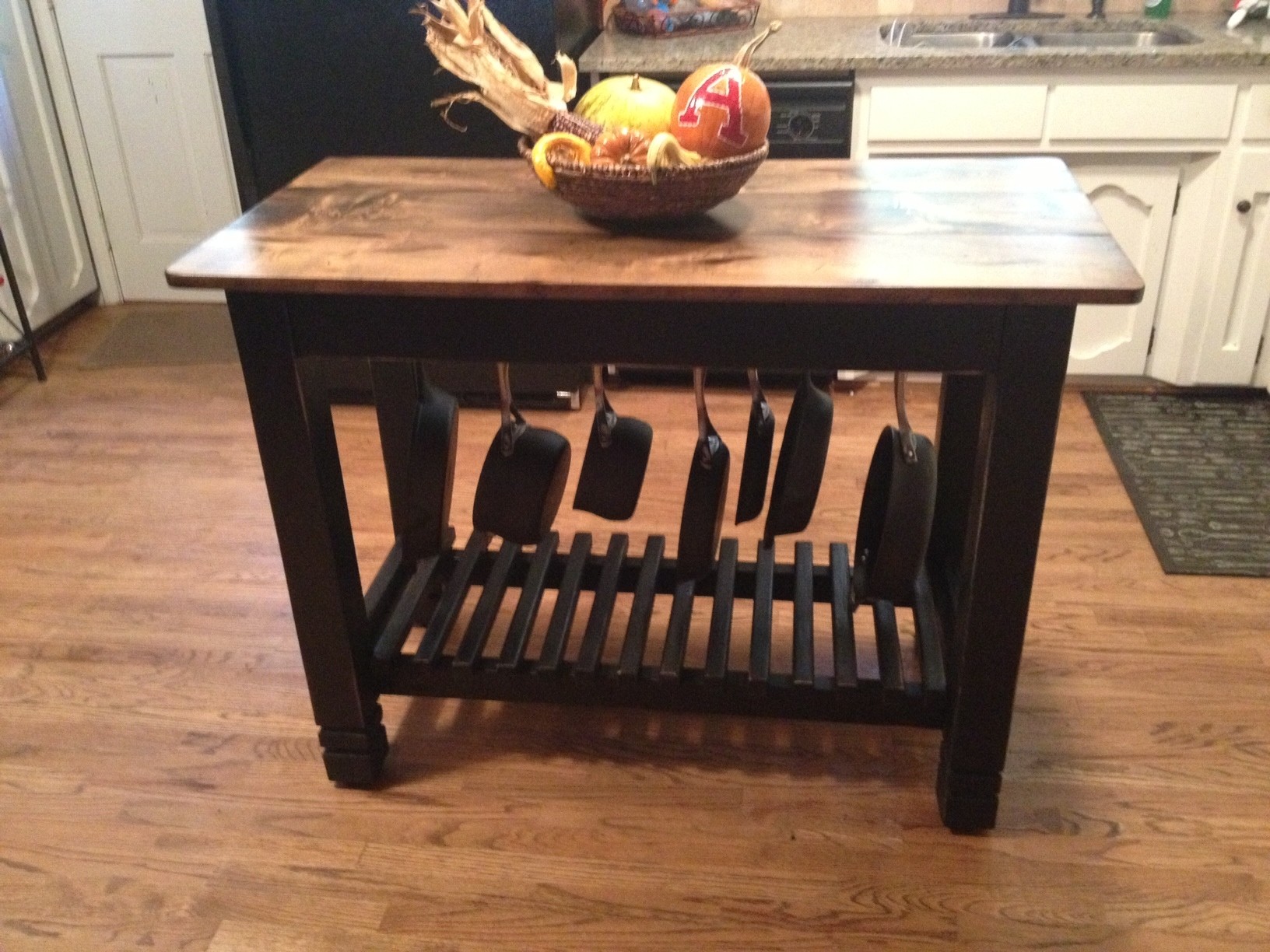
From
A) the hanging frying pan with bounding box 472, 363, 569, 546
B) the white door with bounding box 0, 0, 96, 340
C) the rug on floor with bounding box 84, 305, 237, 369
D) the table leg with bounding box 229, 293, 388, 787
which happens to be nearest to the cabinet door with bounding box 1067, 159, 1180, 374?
the hanging frying pan with bounding box 472, 363, 569, 546

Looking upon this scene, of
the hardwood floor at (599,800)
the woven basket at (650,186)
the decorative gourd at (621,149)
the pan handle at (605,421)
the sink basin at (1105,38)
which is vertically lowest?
the hardwood floor at (599,800)

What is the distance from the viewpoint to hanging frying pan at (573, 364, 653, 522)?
1.69 m

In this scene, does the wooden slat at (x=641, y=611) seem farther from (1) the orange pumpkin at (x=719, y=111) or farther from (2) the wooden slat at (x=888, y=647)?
(1) the orange pumpkin at (x=719, y=111)

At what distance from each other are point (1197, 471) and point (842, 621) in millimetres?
1258

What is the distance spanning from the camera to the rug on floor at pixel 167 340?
129 inches

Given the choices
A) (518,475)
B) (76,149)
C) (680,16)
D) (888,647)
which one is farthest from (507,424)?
(76,149)

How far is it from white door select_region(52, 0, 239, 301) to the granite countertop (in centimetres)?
137

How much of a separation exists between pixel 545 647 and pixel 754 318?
0.67 metres

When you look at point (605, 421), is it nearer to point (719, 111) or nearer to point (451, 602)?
point (451, 602)

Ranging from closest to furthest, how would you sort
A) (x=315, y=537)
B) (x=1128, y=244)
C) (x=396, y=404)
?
(x=315, y=537) < (x=396, y=404) < (x=1128, y=244)

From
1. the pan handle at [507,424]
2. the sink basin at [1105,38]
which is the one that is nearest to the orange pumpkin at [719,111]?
the pan handle at [507,424]

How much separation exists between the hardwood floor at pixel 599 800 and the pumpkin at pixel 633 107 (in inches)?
38.4

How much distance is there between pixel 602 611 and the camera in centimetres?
179

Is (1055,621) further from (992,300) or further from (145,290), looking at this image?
(145,290)
